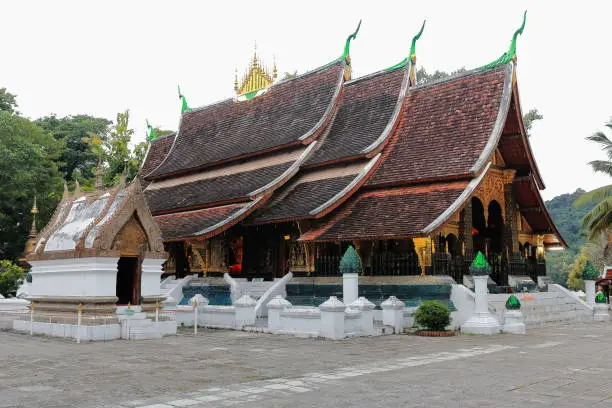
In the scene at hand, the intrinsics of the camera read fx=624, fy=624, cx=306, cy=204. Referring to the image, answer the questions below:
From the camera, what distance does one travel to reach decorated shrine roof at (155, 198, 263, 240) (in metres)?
17.0

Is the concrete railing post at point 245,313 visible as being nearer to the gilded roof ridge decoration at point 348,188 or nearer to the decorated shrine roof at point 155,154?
the gilded roof ridge decoration at point 348,188

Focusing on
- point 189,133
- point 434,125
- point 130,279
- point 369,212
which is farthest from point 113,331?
point 189,133

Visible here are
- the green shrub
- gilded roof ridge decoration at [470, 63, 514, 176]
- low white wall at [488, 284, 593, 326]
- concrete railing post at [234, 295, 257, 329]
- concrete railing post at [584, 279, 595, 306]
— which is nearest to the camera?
the green shrub

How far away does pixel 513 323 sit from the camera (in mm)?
13578

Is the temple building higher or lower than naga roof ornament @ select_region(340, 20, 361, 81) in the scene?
lower

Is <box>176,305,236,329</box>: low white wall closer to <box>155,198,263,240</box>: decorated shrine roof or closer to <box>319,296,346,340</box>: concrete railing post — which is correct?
<box>155,198,263,240</box>: decorated shrine roof

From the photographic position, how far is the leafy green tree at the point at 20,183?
33.2m

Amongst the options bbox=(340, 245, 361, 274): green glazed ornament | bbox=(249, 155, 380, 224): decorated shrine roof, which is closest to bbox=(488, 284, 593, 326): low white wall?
bbox=(340, 245, 361, 274): green glazed ornament

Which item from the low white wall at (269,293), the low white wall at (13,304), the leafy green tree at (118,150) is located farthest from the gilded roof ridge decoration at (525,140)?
the leafy green tree at (118,150)

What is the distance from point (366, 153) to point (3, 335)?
9.99m

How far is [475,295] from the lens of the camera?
13797 millimetres

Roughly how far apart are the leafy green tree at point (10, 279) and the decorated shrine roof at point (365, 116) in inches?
667

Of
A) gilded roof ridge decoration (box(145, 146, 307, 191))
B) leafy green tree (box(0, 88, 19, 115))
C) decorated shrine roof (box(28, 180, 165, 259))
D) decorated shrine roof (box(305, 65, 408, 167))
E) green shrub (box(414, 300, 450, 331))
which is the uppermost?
leafy green tree (box(0, 88, 19, 115))

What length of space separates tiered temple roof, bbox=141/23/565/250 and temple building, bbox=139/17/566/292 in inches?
1.8
